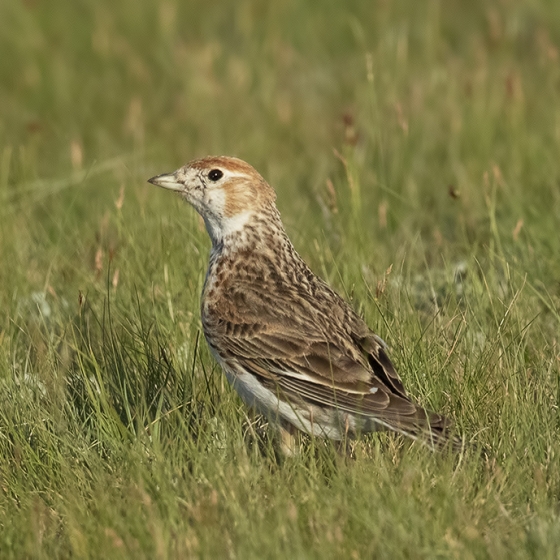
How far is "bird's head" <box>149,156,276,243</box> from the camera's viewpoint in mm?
5793

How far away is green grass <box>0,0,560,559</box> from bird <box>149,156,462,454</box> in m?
0.17

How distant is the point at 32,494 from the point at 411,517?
5.28 feet

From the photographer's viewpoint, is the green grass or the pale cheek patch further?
the pale cheek patch

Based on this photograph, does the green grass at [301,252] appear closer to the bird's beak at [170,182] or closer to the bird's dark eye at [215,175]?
the bird's beak at [170,182]

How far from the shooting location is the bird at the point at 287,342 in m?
4.91

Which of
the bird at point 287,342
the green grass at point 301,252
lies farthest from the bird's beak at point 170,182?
the green grass at point 301,252

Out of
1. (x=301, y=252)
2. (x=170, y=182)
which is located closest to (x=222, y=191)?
(x=170, y=182)

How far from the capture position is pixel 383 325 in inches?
234

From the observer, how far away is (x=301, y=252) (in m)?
7.24

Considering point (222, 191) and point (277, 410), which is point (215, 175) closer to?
point (222, 191)

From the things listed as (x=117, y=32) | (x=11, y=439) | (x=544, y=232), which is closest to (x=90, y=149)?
(x=117, y=32)

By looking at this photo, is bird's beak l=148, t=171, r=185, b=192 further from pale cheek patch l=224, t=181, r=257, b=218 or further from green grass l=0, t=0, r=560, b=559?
green grass l=0, t=0, r=560, b=559

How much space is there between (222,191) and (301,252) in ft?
4.88

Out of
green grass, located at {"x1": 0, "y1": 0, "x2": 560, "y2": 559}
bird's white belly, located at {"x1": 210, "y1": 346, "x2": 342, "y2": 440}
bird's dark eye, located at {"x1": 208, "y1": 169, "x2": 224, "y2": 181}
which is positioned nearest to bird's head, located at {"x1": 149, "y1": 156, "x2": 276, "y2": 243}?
bird's dark eye, located at {"x1": 208, "y1": 169, "x2": 224, "y2": 181}
